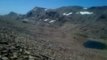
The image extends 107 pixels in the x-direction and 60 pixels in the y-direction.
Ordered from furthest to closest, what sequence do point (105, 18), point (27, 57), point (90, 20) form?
point (90, 20)
point (105, 18)
point (27, 57)

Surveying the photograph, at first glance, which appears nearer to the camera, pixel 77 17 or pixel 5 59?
pixel 5 59

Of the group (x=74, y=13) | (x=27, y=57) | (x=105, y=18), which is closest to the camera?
(x=27, y=57)

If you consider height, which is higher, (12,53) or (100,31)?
(12,53)

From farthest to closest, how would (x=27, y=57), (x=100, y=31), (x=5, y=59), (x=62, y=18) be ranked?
(x=62, y=18) → (x=100, y=31) → (x=27, y=57) → (x=5, y=59)

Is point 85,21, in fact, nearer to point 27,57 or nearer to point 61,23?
point 61,23

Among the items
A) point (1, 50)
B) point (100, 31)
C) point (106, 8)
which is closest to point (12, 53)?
point (1, 50)

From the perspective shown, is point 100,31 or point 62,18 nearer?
point 100,31

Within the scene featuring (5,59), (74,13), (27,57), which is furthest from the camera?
(74,13)

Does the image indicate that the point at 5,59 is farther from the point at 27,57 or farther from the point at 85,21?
the point at 85,21

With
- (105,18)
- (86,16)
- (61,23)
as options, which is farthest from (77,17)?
(105,18)
